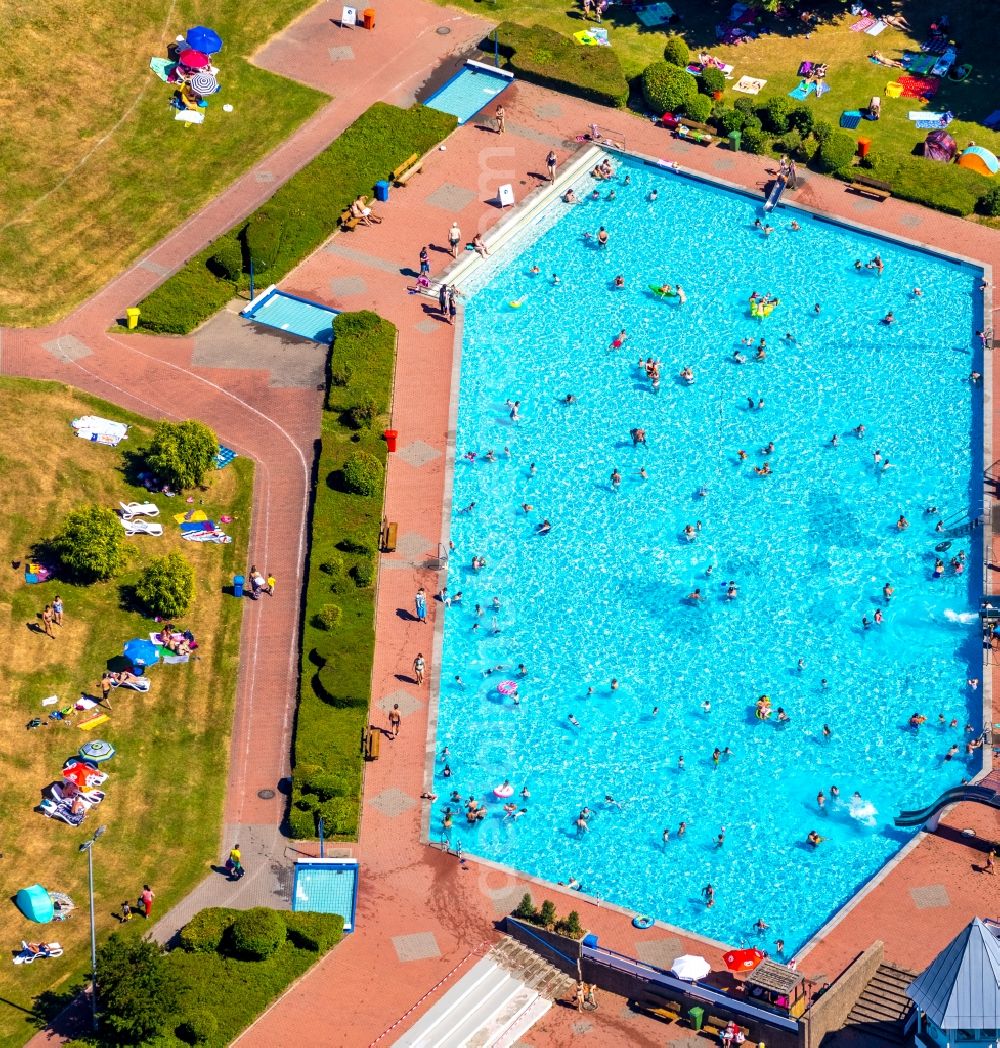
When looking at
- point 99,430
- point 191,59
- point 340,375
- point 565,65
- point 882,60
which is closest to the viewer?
point 99,430

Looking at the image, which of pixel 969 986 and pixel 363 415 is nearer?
pixel 969 986

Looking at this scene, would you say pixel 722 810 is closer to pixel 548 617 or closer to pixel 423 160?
pixel 548 617

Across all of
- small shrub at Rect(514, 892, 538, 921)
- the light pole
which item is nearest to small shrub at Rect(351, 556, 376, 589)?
the light pole

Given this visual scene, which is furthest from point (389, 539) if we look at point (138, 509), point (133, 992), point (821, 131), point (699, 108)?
point (821, 131)

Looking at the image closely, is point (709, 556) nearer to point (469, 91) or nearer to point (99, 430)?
point (99, 430)

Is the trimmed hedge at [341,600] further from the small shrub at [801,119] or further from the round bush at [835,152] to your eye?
the small shrub at [801,119]

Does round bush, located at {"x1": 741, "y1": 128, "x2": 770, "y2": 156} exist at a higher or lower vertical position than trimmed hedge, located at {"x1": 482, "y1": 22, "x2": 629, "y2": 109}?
lower

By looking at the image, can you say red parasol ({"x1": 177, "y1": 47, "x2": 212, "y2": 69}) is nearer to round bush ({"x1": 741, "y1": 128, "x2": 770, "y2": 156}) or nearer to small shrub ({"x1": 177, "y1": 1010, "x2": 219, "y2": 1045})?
round bush ({"x1": 741, "y1": 128, "x2": 770, "y2": 156})
